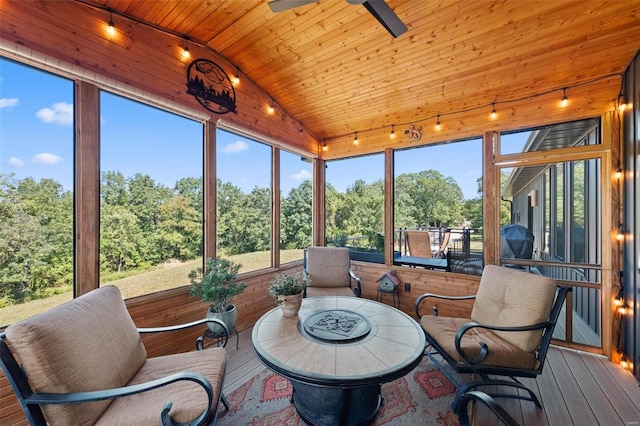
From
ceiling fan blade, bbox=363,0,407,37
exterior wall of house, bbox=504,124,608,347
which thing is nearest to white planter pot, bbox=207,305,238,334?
ceiling fan blade, bbox=363,0,407,37

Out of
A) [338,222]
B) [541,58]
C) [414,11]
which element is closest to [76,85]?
[414,11]

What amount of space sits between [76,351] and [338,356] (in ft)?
4.74

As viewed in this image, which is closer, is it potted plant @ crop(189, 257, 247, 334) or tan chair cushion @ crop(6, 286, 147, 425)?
tan chair cushion @ crop(6, 286, 147, 425)

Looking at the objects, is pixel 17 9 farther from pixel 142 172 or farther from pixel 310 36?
pixel 310 36

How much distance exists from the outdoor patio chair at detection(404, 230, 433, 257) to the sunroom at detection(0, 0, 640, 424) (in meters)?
0.09

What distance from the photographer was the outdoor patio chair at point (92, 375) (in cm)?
119

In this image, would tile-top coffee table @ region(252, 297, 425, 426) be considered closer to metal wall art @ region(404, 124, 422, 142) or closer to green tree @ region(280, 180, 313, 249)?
green tree @ region(280, 180, 313, 249)

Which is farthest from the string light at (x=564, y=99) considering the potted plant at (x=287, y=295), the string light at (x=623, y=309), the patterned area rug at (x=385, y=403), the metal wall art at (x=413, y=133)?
the potted plant at (x=287, y=295)

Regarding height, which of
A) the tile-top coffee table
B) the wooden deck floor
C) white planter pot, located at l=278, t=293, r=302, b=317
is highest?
white planter pot, located at l=278, t=293, r=302, b=317

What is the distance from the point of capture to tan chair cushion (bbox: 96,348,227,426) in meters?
1.30

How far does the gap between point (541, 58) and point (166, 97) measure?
3.98 m

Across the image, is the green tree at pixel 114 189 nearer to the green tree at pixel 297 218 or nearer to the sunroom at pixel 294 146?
the sunroom at pixel 294 146

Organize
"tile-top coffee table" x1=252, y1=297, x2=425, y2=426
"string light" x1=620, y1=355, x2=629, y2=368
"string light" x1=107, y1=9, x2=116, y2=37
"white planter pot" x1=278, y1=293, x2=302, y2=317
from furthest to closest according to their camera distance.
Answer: "string light" x1=620, y1=355, x2=629, y2=368, "string light" x1=107, y1=9, x2=116, y2=37, "white planter pot" x1=278, y1=293, x2=302, y2=317, "tile-top coffee table" x1=252, y1=297, x2=425, y2=426

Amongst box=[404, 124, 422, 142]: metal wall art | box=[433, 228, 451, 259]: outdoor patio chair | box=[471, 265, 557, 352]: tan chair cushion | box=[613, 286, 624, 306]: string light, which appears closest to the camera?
box=[471, 265, 557, 352]: tan chair cushion
